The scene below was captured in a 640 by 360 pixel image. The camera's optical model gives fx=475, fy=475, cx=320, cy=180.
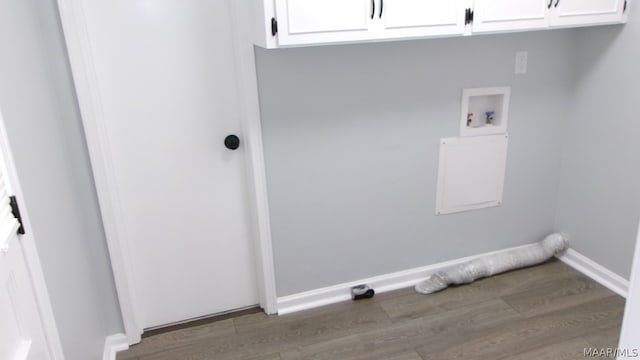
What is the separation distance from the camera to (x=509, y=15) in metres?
2.08

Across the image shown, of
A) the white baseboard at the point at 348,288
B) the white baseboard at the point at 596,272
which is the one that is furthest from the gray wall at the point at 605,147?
the white baseboard at the point at 348,288

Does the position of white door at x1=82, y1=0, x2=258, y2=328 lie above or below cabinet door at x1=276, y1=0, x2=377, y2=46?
below

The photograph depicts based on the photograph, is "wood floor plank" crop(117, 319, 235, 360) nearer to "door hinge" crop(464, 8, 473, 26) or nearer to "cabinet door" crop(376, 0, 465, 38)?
"cabinet door" crop(376, 0, 465, 38)

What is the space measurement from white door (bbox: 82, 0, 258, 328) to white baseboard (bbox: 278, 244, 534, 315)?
0.21 meters

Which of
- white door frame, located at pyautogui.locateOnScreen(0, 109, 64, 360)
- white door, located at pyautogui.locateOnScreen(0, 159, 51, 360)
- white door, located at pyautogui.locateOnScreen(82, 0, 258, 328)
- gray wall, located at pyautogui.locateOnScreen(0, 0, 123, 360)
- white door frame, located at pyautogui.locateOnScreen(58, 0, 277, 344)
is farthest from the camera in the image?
white door, located at pyautogui.locateOnScreen(82, 0, 258, 328)

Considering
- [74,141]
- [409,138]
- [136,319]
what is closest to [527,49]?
[409,138]

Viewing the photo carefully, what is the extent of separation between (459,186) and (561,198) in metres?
0.72

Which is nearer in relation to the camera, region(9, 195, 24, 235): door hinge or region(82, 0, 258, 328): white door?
region(9, 195, 24, 235): door hinge

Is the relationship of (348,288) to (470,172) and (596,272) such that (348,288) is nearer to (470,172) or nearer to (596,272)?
(470,172)

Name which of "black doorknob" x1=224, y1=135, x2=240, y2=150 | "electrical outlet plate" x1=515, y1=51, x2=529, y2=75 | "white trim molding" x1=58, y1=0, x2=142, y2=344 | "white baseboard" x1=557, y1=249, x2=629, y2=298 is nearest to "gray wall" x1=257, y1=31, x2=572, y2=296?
"electrical outlet plate" x1=515, y1=51, x2=529, y2=75

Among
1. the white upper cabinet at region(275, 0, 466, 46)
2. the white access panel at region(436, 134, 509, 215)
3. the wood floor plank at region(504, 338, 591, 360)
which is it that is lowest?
the wood floor plank at region(504, 338, 591, 360)

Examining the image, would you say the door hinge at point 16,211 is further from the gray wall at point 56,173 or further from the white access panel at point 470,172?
the white access panel at point 470,172

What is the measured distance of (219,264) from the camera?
8.00ft

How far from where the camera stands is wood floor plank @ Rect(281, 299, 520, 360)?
221cm
